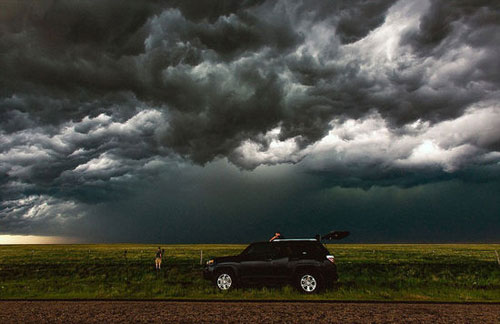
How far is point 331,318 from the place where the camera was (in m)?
9.42

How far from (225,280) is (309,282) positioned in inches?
131

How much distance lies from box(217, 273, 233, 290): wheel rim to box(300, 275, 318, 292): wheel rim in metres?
2.84

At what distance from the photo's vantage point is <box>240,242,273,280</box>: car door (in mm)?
14719

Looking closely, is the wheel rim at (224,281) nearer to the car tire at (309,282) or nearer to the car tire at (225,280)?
the car tire at (225,280)

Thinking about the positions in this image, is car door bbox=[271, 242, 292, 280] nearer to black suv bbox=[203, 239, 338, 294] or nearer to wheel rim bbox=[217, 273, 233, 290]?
black suv bbox=[203, 239, 338, 294]

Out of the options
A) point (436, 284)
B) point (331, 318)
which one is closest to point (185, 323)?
point (331, 318)

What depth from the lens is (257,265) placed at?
48.7 feet

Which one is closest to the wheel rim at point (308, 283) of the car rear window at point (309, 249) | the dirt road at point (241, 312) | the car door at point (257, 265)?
the car rear window at point (309, 249)

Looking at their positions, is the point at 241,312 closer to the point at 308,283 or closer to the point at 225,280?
the point at 308,283

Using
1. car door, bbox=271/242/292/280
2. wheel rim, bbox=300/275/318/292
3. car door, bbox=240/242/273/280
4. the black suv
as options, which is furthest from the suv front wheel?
wheel rim, bbox=300/275/318/292

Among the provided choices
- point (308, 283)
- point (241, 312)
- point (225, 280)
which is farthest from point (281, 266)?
point (241, 312)

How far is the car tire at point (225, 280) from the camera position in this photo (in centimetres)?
1494

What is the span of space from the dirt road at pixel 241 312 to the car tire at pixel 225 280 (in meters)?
2.88

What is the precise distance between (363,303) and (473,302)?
3.70 meters
